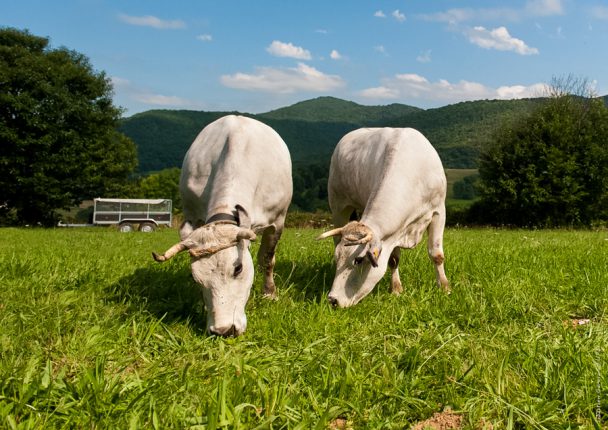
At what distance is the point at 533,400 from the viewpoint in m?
2.76

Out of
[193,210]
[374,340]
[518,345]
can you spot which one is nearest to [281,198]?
[193,210]

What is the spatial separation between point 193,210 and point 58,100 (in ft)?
106

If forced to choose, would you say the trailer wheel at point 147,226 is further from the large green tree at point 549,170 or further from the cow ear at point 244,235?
the cow ear at point 244,235

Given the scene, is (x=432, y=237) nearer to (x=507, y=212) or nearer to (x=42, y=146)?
(x=507, y=212)

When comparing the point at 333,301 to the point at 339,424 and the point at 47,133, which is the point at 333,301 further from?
the point at 47,133

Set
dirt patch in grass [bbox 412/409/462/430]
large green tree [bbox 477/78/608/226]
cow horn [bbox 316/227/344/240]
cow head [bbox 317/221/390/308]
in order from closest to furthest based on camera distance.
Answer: dirt patch in grass [bbox 412/409/462/430] → cow horn [bbox 316/227/344/240] → cow head [bbox 317/221/390/308] → large green tree [bbox 477/78/608/226]

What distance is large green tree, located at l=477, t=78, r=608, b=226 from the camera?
30141 mm

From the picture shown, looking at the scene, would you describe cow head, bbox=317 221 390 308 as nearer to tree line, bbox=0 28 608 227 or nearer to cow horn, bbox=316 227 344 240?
cow horn, bbox=316 227 344 240

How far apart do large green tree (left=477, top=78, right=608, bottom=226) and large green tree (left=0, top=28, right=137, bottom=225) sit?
2762 centimetres

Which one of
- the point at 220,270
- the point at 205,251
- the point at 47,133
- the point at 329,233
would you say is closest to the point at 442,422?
the point at 220,270

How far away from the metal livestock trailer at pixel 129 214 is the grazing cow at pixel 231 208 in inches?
1077

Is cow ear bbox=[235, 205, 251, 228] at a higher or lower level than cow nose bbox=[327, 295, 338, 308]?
higher

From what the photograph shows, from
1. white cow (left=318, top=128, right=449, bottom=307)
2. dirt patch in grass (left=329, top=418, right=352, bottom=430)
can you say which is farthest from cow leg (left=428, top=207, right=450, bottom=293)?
dirt patch in grass (left=329, top=418, right=352, bottom=430)

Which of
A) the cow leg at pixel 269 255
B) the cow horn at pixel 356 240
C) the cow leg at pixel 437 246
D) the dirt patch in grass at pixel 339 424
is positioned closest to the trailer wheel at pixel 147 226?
the cow leg at pixel 269 255
